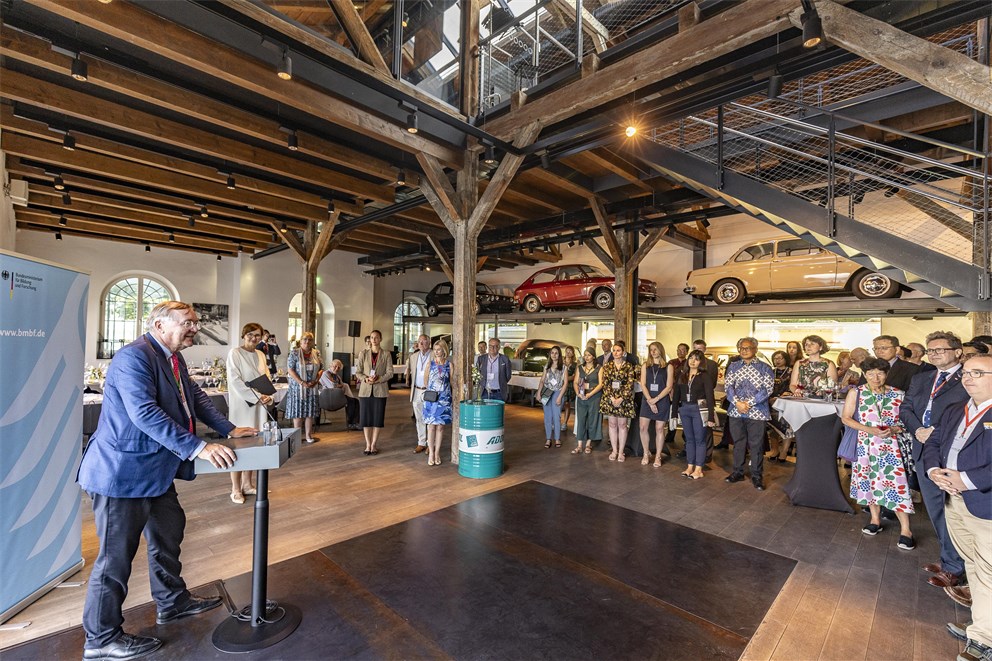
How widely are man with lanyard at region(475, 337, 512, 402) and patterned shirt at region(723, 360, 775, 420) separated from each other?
3259 mm

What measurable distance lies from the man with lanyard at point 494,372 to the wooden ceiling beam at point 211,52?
3679mm

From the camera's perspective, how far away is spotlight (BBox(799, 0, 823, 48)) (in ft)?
9.57

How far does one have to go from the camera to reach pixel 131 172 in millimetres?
6133

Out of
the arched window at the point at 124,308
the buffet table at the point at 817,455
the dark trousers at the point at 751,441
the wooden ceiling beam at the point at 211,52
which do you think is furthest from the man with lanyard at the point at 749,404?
the arched window at the point at 124,308

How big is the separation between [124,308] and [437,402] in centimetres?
1124

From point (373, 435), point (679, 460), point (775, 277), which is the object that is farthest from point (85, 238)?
point (775, 277)

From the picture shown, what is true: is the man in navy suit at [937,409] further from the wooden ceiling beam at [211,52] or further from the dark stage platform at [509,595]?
the wooden ceiling beam at [211,52]

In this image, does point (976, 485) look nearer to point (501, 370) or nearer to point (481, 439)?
point (481, 439)

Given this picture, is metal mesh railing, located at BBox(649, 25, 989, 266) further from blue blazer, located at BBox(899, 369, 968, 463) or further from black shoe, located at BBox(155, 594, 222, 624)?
black shoe, located at BBox(155, 594, 222, 624)

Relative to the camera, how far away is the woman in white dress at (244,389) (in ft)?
13.1

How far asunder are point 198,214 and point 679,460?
9.73m

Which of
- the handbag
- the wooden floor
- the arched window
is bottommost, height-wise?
the wooden floor

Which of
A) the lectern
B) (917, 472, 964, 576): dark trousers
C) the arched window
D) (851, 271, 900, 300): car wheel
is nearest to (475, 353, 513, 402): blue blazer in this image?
the lectern

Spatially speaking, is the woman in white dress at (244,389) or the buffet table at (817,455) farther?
the buffet table at (817,455)
